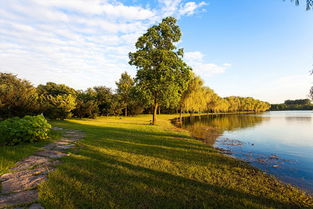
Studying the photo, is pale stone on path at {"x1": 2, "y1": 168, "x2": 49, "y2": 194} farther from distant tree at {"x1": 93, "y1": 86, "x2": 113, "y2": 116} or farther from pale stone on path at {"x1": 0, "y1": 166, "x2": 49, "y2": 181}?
distant tree at {"x1": 93, "y1": 86, "x2": 113, "y2": 116}

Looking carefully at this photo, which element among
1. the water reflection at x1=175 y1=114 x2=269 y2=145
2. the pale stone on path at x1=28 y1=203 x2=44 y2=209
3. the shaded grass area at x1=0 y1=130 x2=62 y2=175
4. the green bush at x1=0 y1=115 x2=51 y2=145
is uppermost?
the green bush at x1=0 y1=115 x2=51 y2=145

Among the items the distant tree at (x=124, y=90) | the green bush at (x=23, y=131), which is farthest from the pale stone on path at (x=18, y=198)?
the distant tree at (x=124, y=90)

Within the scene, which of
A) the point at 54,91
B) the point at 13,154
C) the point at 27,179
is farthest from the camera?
the point at 54,91

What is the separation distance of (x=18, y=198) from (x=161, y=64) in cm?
1906

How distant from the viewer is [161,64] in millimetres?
20484

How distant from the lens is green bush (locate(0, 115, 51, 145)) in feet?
26.0

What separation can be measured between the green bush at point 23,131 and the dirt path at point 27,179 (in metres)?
2.04

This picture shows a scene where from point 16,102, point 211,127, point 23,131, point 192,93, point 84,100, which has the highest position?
point 192,93

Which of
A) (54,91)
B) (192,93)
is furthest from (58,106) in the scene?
(54,91)

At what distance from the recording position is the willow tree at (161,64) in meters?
20.8

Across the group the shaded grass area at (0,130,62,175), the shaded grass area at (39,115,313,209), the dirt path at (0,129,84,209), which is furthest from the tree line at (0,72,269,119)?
the shaded grass area at (39,115,313,209)

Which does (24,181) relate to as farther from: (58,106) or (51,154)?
(58,106)

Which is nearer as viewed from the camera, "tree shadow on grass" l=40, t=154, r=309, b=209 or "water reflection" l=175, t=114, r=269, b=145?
"tree shadow on grass" l=40, t=154, r=309, b=209

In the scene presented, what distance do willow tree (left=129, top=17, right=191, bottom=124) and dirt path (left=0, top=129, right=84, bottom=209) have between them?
49.5 feet
